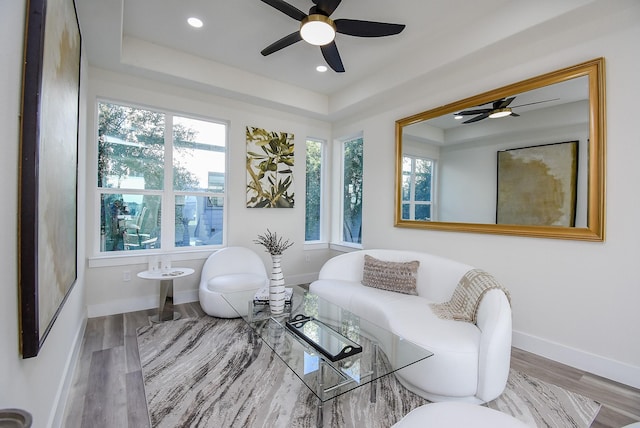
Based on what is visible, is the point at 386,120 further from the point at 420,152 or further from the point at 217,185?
the point at 217,185

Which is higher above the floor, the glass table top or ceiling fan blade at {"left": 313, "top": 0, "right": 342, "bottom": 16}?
ceiling fan blade at {"left": 313, "top": 0, "right": 342, "bottom": 16}

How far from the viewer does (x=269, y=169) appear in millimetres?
4605

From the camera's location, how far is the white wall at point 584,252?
7.33ft

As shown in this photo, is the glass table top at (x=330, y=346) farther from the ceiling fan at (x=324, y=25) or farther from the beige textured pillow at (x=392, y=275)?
the ceiling fan at (x=324, y=25)

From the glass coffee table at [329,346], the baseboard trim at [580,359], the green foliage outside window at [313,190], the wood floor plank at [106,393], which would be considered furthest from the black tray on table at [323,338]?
the green foliage outside window at [313,190]

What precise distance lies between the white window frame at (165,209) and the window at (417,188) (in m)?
2.51

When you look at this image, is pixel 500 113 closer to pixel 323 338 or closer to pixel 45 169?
pixel 323 338

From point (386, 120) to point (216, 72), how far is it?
236cm

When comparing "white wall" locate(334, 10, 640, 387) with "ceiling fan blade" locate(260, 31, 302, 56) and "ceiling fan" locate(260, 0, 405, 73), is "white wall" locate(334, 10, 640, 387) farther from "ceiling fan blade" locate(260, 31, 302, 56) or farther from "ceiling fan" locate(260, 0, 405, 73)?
"ceiling fan blade" locate(260, 31, 302, 56)

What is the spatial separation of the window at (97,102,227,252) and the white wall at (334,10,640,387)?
124 inches

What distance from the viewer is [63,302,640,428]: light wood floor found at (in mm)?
1796

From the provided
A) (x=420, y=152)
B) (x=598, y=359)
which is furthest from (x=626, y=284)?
(x=420, y=152)

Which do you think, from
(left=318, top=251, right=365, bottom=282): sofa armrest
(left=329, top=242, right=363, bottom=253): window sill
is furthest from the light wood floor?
(left=329, top=242, right=363, bottom=253): window sill

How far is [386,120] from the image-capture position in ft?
14.0
